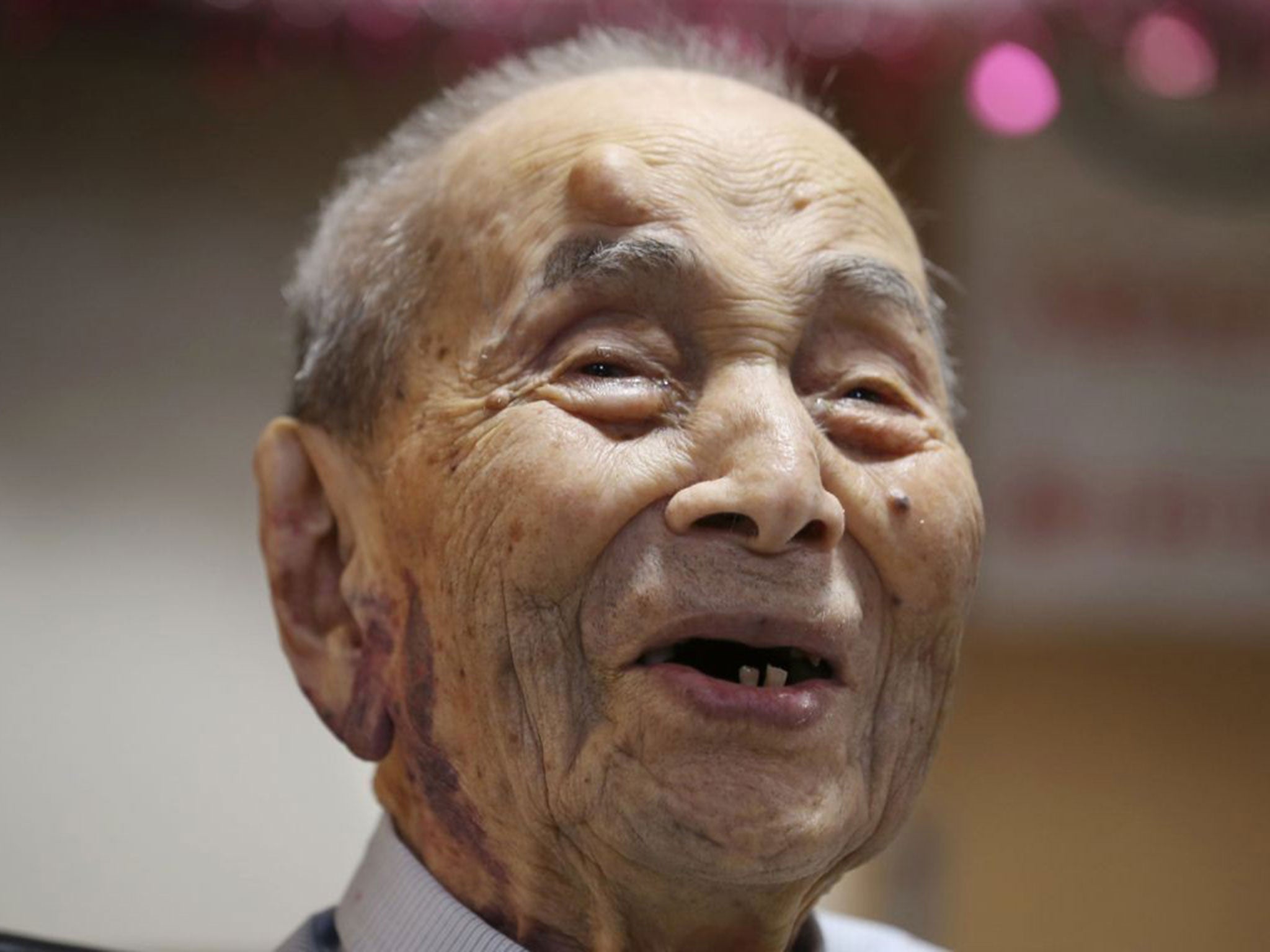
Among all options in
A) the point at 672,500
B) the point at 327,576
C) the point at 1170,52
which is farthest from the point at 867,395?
the point at 1170,52

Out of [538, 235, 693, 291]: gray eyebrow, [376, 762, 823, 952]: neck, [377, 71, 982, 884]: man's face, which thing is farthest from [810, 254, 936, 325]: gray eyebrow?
[376, 762, 823, 952]: neck

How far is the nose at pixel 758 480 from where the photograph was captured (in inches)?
42.9

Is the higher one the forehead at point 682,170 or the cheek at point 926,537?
the forehead at point 682,170

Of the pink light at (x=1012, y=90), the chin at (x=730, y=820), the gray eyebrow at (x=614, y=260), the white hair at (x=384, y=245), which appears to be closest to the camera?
the chin at (x=730, y=820)

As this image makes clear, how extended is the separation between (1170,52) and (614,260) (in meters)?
1.87

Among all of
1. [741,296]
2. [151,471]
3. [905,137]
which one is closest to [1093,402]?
[905,137]

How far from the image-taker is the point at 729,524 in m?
1.11

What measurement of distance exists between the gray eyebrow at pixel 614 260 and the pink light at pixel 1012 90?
174 cm

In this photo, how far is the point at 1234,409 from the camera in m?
3.08

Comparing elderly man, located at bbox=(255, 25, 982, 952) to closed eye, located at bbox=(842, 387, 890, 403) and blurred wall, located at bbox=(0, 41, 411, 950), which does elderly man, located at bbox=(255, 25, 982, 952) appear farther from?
blurred wall, located at bbox=(0, 41, 411, 950)

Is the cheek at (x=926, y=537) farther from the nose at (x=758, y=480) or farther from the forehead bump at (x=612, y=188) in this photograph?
the forehead bump at (x=612, y=188)

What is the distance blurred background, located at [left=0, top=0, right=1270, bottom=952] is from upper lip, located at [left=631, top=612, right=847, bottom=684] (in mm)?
1257

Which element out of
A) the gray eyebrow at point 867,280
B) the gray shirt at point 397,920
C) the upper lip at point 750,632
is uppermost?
the gray eyebrow at point 867,280

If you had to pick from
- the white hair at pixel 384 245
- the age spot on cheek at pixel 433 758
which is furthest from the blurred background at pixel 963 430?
the age spot on cheek at pixel 433 758
